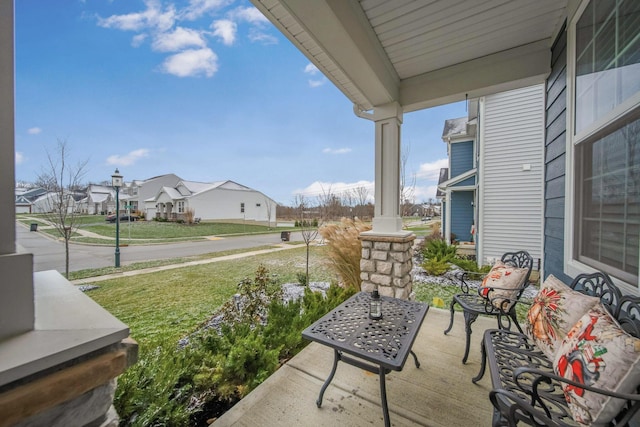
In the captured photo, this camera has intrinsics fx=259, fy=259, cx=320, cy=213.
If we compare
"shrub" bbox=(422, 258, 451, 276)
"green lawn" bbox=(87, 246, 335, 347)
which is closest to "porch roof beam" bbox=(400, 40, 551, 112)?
"green lawn" bbox=(87, 246, 335, 347)

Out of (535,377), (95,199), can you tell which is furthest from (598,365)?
(95,199)

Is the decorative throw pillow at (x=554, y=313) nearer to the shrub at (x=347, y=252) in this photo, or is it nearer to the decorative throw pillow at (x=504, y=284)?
the decorative throw pillow at (x=504, y=284)

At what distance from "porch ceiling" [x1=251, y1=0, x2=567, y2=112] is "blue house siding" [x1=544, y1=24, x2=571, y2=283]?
0.16m

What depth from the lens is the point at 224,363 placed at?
173cm

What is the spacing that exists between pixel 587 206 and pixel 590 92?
767mm

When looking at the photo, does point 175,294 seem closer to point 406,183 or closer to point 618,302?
point 618,302

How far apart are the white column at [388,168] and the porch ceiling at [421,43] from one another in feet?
0.55

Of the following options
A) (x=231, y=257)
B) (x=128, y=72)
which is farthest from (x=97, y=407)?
(x=231, y=257)

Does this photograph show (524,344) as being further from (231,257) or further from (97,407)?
(231,257)

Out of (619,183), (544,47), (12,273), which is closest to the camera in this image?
(12,273)

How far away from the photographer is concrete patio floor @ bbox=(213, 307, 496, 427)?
148 centimetres

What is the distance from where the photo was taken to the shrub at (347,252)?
361 cm

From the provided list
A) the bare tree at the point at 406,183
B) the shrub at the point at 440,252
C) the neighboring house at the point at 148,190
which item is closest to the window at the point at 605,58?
the shrub at the point at 440,252

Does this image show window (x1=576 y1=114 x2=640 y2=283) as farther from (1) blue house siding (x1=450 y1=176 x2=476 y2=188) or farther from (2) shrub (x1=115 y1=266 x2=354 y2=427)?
(1) blue house siding (x1=450 y1=176 x2=476 y2=188)
